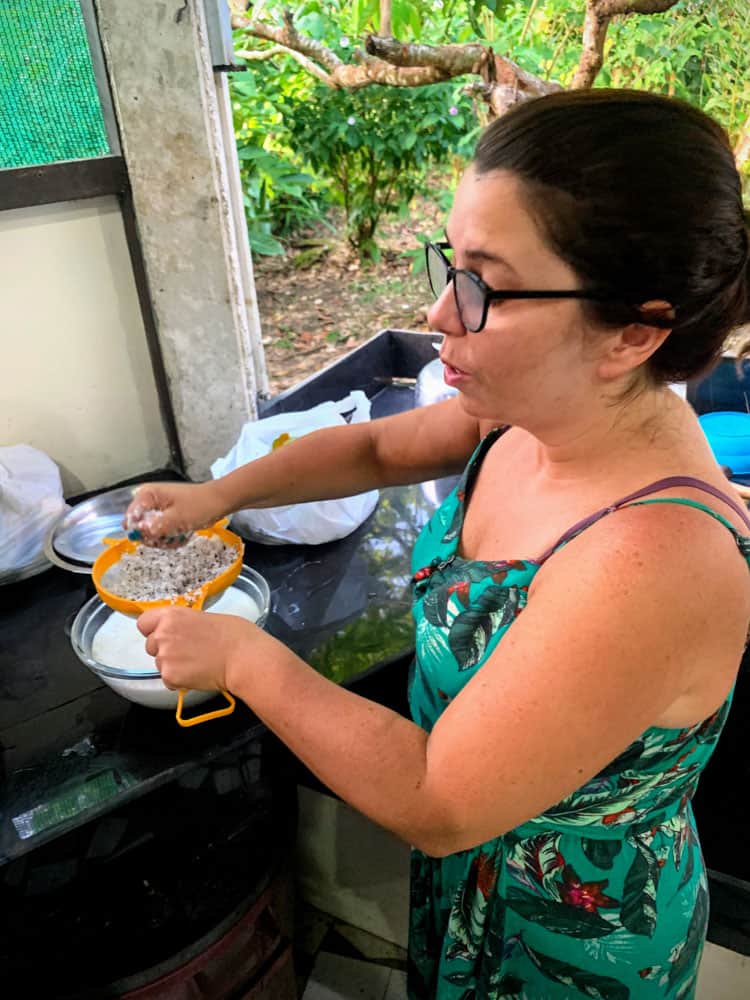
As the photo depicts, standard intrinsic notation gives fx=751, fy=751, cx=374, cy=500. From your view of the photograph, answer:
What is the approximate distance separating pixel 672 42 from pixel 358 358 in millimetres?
1158

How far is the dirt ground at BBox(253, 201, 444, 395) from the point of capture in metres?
2.45

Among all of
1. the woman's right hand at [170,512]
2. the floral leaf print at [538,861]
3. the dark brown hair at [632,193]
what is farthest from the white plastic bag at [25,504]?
the dark brown hair at [632,193]

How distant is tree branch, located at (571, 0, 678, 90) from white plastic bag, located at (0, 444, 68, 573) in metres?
1.45

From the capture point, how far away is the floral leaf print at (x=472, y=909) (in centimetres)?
98

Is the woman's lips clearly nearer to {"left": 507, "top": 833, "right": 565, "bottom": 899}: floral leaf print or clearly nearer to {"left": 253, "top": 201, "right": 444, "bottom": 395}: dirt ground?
{"left": 507, "top": 833, "right": 565, "bottom": 899}: floral leaf print

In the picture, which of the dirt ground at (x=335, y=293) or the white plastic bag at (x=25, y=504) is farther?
the dirt ground at (x=335, y=293)

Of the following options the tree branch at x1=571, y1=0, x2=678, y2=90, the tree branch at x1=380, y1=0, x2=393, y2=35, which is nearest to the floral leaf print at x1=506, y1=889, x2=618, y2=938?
the tree branch at x1=571, y1=0, x2=678, y2=90

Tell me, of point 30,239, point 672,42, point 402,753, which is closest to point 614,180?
point 402,753

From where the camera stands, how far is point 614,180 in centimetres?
65

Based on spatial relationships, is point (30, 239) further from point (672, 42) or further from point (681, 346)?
point (672, 42)

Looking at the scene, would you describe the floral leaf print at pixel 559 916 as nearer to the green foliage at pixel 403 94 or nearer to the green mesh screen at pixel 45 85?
the green mesh screen at pixel 45 85

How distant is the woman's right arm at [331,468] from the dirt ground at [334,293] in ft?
3.65

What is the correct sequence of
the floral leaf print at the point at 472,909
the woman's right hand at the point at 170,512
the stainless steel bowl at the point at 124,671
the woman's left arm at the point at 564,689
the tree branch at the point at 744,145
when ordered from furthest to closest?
the tree branch at the point at 744,145 → the woman's right hand at the point at 170,512 → the stainless steel bowl at the point at 124,671 → the floral leaf print at the point at 472,909 → the woman's left arm at the point at 564,689

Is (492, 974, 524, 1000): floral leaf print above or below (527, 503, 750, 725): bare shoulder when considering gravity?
below
